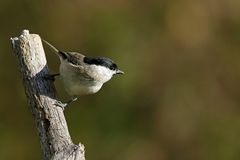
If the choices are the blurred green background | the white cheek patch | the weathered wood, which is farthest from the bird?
the blurred green background

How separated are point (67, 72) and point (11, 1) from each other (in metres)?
3.00

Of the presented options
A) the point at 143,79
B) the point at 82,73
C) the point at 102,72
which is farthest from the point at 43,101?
the point at 143,79

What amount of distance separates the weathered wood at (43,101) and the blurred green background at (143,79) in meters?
2.78

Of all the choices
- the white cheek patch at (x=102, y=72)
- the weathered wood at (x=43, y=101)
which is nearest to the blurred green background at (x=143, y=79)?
the white cheek patch at (x=102, y=72)

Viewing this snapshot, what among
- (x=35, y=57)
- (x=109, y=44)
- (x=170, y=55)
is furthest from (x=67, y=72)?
(x=170, y=55)

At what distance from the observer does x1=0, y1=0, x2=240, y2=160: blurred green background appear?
27.7ft

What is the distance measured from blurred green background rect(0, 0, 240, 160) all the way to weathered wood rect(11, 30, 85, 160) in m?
2.78

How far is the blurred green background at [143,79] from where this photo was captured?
8.43 metres

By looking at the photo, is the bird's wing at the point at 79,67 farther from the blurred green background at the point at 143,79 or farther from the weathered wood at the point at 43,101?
the blurred green background at the point at 143,79

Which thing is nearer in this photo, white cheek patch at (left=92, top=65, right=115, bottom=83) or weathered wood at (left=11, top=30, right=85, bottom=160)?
weathered wood at (left=11, top=30, right=85, bottom=160)

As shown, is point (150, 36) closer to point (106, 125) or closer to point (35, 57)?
point (106, 125)

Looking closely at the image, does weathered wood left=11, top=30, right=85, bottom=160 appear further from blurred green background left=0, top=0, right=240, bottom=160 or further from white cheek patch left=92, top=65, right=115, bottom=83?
blurred green background left=0, top=0, right=240, bottom=160

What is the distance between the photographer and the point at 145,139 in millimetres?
8758

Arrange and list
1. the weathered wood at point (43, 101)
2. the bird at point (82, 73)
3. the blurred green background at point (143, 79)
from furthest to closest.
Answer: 1. the blurred green background at point (143, 79)
2. the bird at point (82, 73)
3. the weathered wood at point (43, 101)
